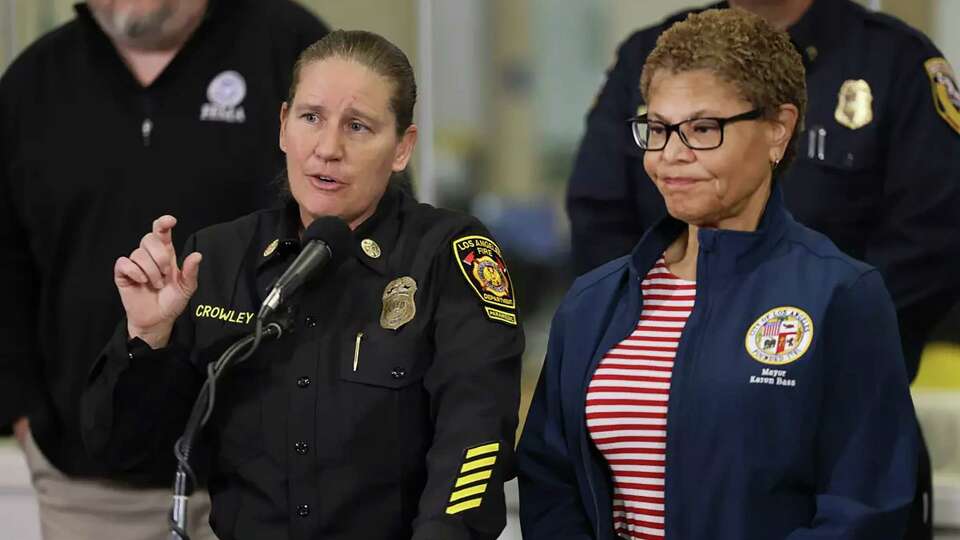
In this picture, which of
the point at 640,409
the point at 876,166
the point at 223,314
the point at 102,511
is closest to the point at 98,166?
the point at 102,511

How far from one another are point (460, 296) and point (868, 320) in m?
0.57

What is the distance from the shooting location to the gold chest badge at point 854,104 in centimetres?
289

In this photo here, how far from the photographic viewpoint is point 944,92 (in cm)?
290

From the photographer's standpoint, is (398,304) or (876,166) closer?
(398,304)

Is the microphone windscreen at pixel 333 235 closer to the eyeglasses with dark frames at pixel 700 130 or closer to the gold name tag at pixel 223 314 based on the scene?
the gold name tag at pixel 223 314

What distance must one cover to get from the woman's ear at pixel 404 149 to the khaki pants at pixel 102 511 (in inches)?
41.5

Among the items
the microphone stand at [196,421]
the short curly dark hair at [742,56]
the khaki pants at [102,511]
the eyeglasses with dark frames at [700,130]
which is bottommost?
the khaki pants at [102,511]

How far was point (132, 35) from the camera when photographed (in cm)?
306

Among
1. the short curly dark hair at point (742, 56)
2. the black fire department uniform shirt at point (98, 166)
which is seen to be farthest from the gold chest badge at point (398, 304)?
the black fire department uniform shirt at point (98, 166)

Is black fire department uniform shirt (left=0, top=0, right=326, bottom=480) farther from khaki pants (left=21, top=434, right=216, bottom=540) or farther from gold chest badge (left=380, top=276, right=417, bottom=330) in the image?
gold chest badge (left=380, top=276, right=417, bottom=330)

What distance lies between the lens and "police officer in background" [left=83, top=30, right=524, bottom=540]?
2105mm

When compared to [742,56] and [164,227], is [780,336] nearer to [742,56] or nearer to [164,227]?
[742,56]

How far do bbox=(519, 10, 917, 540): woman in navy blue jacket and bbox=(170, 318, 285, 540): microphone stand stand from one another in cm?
48

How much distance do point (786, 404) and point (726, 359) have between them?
0.33 ft
